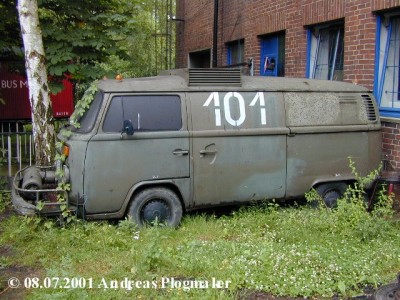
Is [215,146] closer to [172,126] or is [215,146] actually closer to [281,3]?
[172,126]

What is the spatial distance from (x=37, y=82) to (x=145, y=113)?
205cm

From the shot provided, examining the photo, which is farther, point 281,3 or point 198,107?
point 281,3

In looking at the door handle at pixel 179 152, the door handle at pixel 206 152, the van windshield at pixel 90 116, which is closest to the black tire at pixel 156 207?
the door handle at pixel 179 152

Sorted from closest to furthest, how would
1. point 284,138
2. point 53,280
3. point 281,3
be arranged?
1. point 53,280
2. point 284,138
3. point 281,3

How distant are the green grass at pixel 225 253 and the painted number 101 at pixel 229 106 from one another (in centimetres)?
127

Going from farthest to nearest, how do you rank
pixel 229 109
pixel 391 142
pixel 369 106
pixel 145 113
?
pixel 391 142
pixel 369 106
pixel 229 109
pixel 145 113

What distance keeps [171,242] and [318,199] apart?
2.36 m

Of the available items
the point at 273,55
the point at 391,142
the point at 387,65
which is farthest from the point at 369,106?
the point at 273,55

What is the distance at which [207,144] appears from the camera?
6047 millimetres

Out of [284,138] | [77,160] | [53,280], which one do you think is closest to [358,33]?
[284,138]

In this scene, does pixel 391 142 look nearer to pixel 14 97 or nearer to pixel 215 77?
pixel 215 77

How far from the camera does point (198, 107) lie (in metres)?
6.06

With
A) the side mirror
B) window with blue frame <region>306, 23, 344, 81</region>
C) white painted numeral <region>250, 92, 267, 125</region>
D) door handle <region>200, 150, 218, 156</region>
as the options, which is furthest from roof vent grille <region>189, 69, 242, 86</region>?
window with blue frame <region>306, 23, 344, 81</region>

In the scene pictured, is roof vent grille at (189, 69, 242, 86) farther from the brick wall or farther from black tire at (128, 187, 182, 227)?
the brick wall
